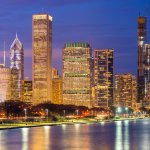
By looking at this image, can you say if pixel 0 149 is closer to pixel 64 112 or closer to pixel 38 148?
pixel 38 148

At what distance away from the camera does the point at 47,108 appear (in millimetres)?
182000

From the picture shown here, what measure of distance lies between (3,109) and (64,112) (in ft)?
88.2

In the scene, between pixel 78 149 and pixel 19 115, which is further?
pixel 19 115

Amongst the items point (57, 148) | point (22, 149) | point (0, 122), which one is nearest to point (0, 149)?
point (22, 149)

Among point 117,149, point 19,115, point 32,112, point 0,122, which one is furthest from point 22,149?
point 32,112

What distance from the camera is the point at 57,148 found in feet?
151

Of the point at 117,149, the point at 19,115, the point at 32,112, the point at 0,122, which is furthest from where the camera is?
the point at 32,112

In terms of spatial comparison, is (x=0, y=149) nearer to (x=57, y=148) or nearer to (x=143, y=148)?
(x=57, y=148)

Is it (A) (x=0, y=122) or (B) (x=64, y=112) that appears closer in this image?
(A) (x=0, y=122)

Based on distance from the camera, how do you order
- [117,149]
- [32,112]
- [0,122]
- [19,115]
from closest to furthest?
[117,149]
[0,122]
[19,115]
[32,112]

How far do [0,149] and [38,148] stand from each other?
3.14 metres

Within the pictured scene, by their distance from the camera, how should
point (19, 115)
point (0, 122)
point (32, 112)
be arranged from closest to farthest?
point (0, 122) → point (19, 115) → point (32, 112)

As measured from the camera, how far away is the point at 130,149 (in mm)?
44500

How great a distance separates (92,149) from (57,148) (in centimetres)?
326
